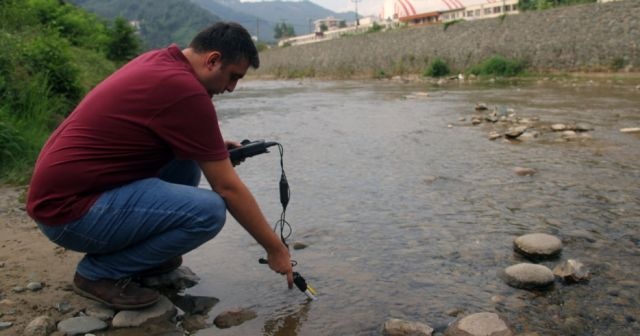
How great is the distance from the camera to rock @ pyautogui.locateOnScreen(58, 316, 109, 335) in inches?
89.1

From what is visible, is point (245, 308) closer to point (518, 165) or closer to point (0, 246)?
point (0, 246)

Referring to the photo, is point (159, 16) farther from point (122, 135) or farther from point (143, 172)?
point (122, 135)

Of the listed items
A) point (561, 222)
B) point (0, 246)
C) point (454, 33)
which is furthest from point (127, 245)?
point (454, 33)

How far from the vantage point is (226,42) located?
230 cm

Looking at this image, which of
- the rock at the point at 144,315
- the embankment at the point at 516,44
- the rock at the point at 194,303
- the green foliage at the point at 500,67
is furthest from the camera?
the green foliage at the point at 500,67

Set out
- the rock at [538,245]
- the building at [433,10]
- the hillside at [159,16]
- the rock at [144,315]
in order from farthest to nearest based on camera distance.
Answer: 1. the hillside at [159,16]
2. the building at [433,10]
3. the rock at [538,245]
4. the rock at [144,315]

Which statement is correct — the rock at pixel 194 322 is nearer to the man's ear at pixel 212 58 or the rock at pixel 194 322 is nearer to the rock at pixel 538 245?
the man's ear at pixel 212 58

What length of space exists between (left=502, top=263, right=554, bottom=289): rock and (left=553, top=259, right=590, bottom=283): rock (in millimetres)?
64

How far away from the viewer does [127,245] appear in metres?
2.40

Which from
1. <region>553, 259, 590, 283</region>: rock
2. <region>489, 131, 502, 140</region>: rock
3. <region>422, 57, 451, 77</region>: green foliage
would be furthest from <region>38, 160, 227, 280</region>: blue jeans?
<region>422, 57, 451, 77</region>: green foliage

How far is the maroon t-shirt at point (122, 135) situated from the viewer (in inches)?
84.4

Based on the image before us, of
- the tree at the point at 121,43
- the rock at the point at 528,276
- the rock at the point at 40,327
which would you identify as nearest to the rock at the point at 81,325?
the rock at the point at 40,327

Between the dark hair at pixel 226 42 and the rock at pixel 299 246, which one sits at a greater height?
the dark hair at pixel 226 42

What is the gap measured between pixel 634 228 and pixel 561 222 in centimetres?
43
